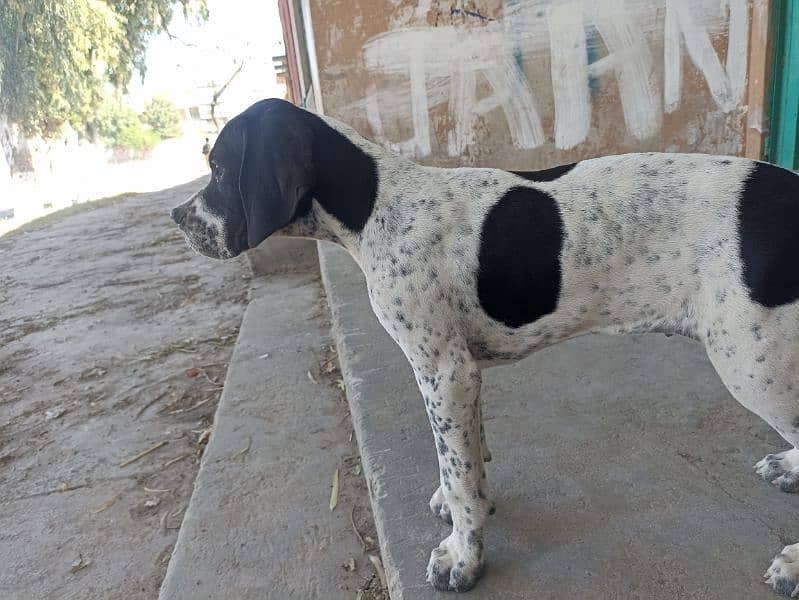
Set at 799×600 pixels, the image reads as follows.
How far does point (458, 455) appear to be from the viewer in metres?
2.13

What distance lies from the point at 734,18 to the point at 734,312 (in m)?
4.42

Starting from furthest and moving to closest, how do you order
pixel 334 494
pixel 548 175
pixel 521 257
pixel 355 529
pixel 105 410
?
1. pixel 105 410
2. pixel 334 494
3. pixel 355 529
4. pixel 548 175
5. pixel 521 257

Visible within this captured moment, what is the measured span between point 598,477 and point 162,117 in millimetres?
70600

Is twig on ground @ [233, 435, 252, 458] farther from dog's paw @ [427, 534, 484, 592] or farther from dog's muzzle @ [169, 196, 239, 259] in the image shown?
dog's paw @ [427, 534, 484, 592]

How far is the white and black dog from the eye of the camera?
1.90 m

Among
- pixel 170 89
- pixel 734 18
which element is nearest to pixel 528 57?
pixel 734 18

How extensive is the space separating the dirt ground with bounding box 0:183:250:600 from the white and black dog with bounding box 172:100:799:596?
5.86 ft

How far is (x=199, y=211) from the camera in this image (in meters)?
2.42

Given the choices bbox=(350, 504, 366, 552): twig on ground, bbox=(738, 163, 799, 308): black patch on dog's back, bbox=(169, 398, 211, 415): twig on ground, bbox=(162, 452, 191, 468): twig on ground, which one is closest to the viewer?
bbox=(738, 163, 799, 308): black patch on dog's back

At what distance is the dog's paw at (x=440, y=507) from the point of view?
2404 mm

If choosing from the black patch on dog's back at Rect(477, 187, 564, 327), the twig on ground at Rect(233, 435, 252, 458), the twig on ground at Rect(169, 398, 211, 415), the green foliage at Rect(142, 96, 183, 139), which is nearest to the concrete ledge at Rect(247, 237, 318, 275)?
the twig on ground at Rect(169, 398, 211, 415)

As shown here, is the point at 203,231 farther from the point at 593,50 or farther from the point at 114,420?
the point at 593,50

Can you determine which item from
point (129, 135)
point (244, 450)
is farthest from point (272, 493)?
point (129, 135)

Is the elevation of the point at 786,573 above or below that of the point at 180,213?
below
